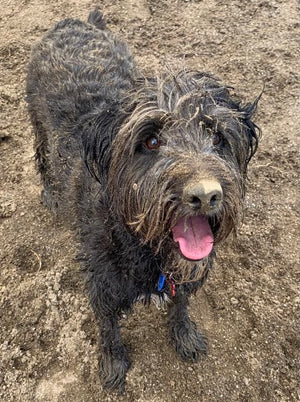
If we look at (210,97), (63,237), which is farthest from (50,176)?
(210,97)

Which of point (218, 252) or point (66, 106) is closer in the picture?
point (66, 106)

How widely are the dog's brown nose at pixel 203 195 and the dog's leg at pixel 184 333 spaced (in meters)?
1.39

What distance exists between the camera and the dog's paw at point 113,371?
3146 mm

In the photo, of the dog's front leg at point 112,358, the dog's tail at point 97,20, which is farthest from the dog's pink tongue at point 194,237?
the dog's tail at point 97,20

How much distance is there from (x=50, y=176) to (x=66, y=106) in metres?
1.03

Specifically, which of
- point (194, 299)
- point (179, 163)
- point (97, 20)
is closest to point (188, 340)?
point (194, 299)

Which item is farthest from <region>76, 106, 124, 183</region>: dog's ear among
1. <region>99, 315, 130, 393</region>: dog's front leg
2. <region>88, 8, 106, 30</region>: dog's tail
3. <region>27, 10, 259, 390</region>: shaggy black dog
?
<region>88, 8, 106, 30</region>: dog's tail

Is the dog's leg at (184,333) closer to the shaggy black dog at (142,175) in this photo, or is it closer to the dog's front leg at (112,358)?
the shaggy black dog at (142,175)

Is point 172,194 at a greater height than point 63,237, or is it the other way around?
point 172,194

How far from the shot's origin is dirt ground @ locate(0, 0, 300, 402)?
3209mm

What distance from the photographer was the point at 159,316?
3553mm

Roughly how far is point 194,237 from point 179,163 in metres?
0.37

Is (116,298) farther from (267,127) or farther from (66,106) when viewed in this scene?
(267,127)

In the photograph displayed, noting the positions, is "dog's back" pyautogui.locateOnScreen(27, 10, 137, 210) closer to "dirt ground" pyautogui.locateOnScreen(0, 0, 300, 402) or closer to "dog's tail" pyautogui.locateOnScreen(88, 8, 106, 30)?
"dog's tail" pyautogui.locateOnScreen(88, 8, 106, 30)
